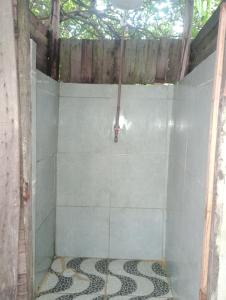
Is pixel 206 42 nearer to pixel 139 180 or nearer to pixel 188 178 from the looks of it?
pixel 188 178

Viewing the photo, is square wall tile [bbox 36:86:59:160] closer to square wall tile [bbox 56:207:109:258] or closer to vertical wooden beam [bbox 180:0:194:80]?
square wall tile [bbox 56:207:109:258]

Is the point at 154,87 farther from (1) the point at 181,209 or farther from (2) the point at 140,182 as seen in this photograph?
(1) the point at 181,209

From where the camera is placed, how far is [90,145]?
6.33 ft

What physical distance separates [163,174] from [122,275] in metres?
0.70

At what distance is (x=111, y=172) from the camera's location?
194 centimetres

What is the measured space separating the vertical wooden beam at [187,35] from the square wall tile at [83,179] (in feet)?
2.52

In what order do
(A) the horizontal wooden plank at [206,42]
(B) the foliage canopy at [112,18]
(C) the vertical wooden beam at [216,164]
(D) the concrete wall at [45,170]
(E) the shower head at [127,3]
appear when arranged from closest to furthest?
(C) the vertical wooden beam at [216,164]
(A) the horizontal wooden plank at [206,42]
(E) the shower head at [127,3]
(D) the concrete wall at [45,170]
(B) the foliage canopy at [112,18]

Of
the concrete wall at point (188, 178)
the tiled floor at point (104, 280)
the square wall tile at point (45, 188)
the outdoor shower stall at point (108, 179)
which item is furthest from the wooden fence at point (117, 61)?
the tiled floor at point (104, 280)

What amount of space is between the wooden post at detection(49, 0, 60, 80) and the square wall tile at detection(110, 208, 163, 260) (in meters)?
1.02

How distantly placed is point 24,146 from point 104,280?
1155mm

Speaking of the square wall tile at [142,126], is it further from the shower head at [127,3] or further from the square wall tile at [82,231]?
the shower head at [127,3]

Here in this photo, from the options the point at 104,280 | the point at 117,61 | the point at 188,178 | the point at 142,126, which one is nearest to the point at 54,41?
the point at 117,61

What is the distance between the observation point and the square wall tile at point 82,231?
6.49ft

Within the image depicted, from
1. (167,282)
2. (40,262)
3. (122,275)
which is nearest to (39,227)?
(40,262)
